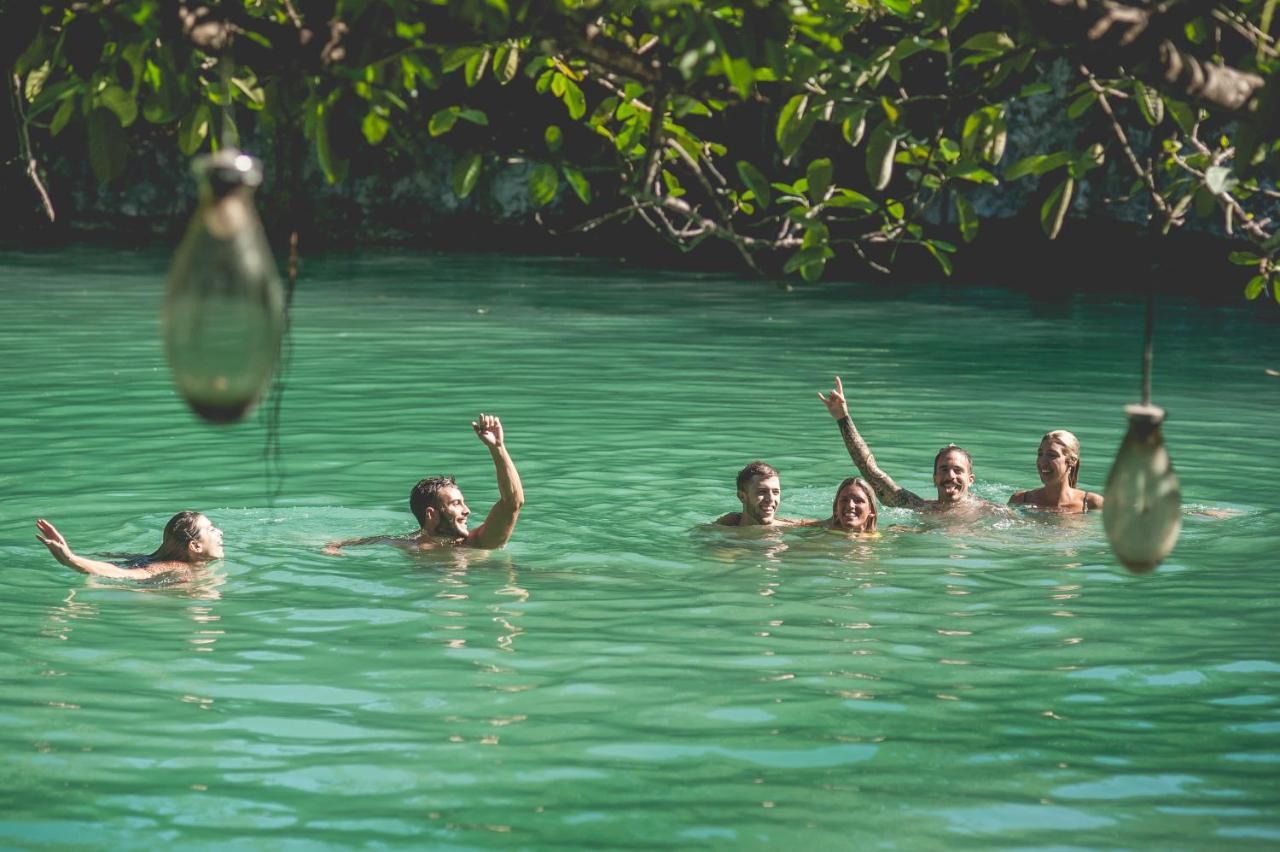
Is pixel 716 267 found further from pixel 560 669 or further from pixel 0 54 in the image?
pixel 0 54

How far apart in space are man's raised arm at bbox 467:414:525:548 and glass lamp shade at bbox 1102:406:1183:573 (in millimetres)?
5357

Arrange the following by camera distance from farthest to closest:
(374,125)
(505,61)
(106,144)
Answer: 1. (505,61)
2. (374,125)
3. (106,144)

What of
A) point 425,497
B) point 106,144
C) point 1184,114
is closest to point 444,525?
point 425,497

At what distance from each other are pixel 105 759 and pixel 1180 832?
156 inches

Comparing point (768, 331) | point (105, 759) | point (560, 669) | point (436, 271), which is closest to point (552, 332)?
point (768, 331)

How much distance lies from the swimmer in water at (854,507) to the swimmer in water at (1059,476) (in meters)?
1.41

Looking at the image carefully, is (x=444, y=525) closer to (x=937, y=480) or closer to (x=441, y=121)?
(x=937, y=480)

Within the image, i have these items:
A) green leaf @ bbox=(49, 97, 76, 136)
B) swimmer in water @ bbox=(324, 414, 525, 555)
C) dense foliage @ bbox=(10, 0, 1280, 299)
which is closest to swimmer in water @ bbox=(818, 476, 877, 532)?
swimmer in water @ bbox=(324, 414, 525, 555)

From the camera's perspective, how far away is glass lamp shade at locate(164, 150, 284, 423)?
345 cm

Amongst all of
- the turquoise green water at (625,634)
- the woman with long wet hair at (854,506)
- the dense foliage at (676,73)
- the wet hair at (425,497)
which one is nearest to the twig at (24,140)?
the dense foliage at (676,73)

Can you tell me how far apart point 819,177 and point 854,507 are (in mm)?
6792

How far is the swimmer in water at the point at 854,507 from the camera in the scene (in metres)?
11.1

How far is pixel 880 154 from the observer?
438 cm

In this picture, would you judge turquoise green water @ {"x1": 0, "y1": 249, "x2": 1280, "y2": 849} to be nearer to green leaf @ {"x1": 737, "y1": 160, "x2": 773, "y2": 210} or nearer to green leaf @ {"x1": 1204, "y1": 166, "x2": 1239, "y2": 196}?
green leaf @ {"x1": 737, "y1": 160, "x2": 773, "y2": 210}
